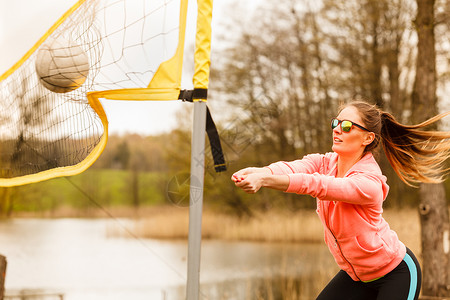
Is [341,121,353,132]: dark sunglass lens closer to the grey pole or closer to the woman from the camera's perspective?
the woman

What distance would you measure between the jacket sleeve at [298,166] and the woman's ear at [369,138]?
30cm

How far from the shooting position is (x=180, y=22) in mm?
3086

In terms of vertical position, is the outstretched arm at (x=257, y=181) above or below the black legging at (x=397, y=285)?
above

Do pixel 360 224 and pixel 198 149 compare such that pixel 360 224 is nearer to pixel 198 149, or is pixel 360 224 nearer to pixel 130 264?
pixel 198 149

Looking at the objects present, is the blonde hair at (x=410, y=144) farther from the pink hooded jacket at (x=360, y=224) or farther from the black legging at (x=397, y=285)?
the black legging at (x=397, y=285)

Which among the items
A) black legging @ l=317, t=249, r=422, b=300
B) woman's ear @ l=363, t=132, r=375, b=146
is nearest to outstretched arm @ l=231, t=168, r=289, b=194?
woman's ear @ l=363, t=132, r=375, b=146

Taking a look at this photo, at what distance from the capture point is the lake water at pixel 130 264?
10.9 m

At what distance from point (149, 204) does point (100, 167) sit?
2018 millimetres

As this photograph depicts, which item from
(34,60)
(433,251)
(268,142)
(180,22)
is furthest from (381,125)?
(268,142)

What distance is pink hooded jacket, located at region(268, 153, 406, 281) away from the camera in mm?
2316

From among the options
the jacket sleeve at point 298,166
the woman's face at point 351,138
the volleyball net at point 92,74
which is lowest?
the jacket sleeve at point 298,166

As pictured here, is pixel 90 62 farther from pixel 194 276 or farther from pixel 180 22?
pixel 194 276

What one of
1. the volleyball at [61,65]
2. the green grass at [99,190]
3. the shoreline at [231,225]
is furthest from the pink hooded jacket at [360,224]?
the green grass at [99,190]

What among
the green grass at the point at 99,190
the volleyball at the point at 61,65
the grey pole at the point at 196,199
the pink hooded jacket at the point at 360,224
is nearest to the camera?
the pink hooded jacket at the point at 360,224
